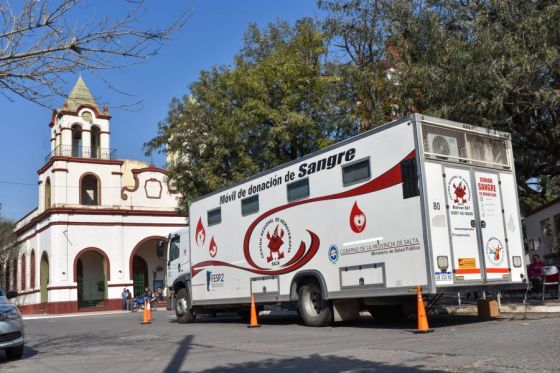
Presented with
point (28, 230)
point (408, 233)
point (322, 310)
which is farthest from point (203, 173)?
point (28, 230)

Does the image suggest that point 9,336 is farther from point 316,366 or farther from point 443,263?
point 443,263

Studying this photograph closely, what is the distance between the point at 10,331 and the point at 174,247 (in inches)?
361

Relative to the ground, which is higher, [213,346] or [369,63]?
[369,63]

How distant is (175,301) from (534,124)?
36.6 ft

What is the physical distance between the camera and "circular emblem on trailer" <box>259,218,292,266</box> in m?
13.7

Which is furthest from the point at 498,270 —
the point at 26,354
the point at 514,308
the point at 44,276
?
the point at 44,276

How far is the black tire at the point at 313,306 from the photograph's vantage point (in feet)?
41.6

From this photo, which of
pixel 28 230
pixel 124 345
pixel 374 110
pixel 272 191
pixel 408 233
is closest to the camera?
pixel 408 233

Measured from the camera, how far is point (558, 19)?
1302cm

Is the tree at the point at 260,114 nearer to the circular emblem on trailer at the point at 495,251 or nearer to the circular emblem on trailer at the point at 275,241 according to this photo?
the circular emblem on trailer at the point at 275,241

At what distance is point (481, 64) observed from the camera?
43.8ft

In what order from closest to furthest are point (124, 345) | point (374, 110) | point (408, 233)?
1. point (408, 233)
2. point (124, 345)
3. point (374, 110)

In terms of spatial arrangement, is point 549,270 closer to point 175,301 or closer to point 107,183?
point 175,301

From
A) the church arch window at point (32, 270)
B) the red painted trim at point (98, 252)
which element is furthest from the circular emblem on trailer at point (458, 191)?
the church arch window at point (32, 270)
